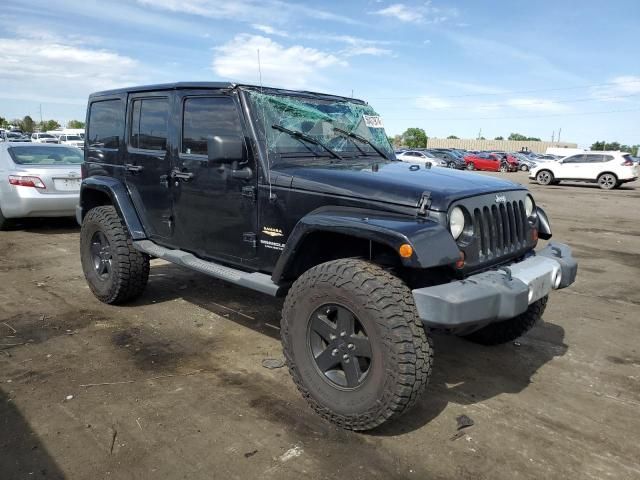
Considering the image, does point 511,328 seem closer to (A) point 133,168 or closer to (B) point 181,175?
(B) point 181,175

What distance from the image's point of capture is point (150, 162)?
4512 millimetres

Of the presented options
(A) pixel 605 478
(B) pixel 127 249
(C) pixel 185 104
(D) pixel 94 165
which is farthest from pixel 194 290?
(A) pixel 605 478

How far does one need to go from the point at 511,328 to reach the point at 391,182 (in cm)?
180

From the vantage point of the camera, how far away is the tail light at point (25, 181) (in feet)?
27.0

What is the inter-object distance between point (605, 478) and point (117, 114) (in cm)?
482

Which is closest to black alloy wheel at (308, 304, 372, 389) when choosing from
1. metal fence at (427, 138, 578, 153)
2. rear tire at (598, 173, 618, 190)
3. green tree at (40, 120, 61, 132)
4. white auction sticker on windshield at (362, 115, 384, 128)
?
white auction sticker on windshield at (362, 115, 384, 128)

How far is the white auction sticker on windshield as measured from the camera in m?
4.52

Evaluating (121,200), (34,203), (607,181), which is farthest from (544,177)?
(121,200)

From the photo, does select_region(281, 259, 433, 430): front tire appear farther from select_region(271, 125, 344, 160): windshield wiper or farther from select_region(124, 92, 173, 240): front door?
select_region(124, 92, 173, 240): front door

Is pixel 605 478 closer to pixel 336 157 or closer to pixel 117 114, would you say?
pixel 336 157

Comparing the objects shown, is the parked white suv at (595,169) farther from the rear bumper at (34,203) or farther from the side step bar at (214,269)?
the side step bar at (214,269)

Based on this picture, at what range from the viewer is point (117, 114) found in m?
4.99

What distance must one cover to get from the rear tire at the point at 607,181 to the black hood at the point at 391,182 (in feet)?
73.0

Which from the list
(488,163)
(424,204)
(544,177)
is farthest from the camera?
(488,163)
